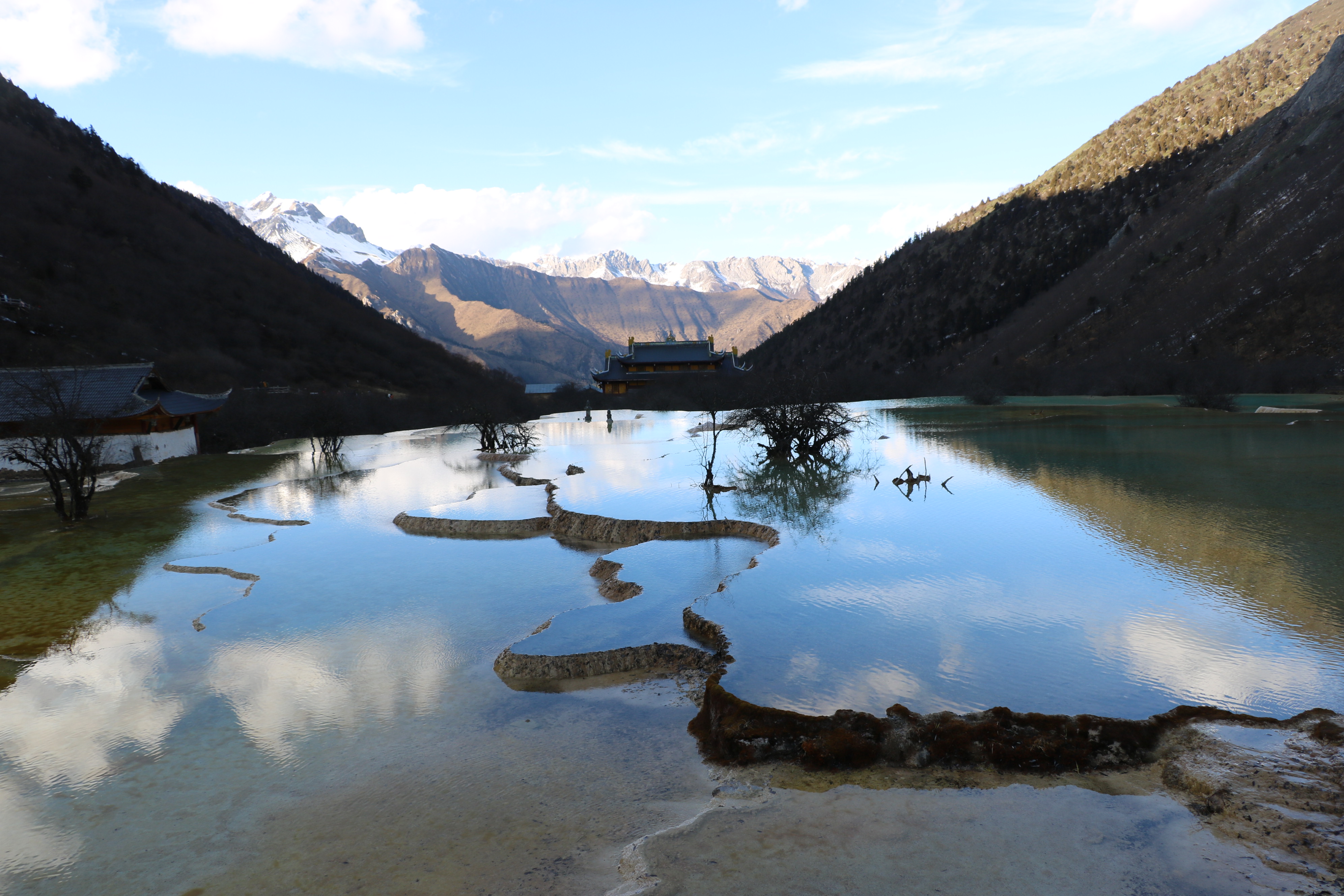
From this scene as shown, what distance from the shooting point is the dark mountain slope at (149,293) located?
2507 inches

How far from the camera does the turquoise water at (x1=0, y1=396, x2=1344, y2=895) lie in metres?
6.45

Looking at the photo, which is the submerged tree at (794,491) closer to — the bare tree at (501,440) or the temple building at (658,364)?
the bare tree at (501,440)

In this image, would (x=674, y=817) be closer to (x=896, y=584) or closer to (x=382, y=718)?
(x=382, y=718)

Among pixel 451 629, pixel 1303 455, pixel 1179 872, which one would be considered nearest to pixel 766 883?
pixel 1179 872

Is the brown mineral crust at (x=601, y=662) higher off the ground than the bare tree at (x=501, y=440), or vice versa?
the bare tree at (x=501, y=440)

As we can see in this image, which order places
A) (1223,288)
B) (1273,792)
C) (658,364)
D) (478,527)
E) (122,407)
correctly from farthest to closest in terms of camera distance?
(658,364), (1223,288), (122,407), (478,527), (1273,792)

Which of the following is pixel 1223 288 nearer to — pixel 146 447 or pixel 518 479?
pixel 518 479

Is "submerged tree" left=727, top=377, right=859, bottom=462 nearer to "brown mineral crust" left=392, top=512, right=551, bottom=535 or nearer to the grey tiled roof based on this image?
"brown mineral crust" left=392, top=512, right=551, bottom=535

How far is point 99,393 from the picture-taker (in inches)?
1379

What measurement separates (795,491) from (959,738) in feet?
51.8

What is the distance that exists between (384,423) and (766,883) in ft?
198

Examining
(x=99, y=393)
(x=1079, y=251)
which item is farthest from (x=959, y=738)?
(x=1079, y=251)

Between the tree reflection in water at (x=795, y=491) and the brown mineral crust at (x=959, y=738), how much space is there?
913cm

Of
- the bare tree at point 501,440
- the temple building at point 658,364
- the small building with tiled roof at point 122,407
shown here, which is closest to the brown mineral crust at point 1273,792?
the bare tree at point 501,440
